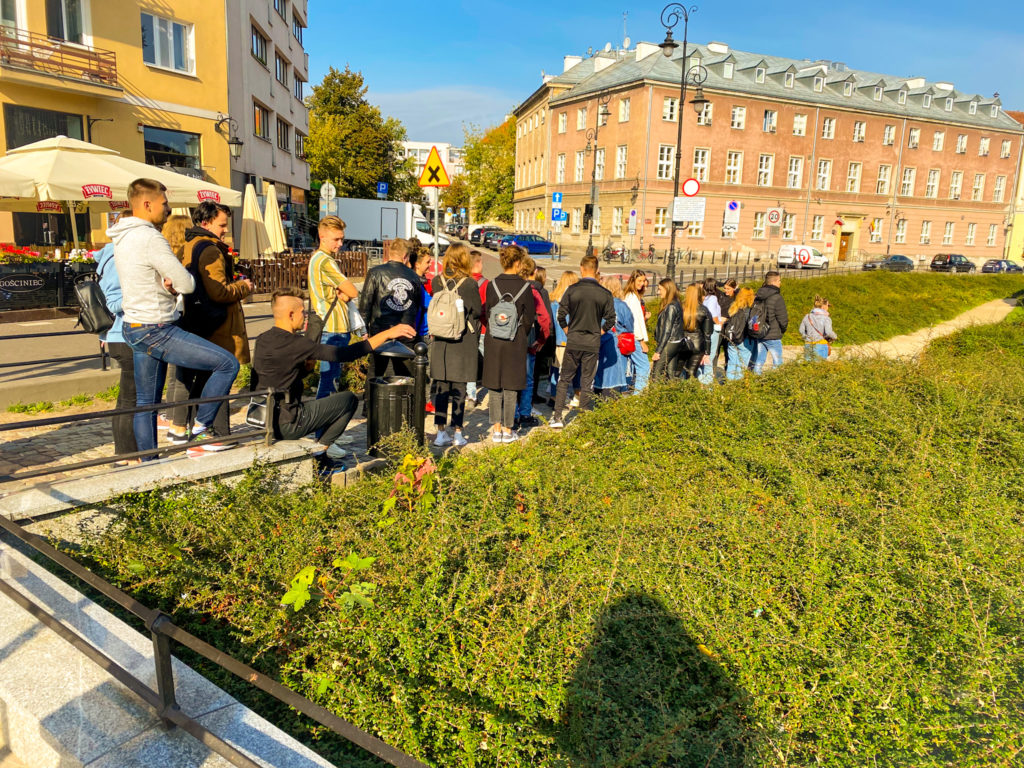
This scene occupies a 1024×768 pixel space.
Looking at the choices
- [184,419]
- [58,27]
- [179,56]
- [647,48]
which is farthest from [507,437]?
[647,48]

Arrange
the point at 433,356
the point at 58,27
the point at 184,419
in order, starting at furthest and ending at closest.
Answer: the point at 58,27 < the point at 433,356 < the point at 184,419

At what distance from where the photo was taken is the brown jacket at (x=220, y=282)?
17.9 feet

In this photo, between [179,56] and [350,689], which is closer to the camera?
[350,689]

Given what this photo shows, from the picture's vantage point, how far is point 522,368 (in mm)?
7117

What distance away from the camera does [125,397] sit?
5.41m

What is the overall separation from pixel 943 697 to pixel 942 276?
26.9 meters

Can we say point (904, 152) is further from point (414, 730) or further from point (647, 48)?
point (414, 730)

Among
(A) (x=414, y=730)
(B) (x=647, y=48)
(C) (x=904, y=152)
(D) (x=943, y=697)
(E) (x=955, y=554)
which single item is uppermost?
(B) (x=647, y=48)

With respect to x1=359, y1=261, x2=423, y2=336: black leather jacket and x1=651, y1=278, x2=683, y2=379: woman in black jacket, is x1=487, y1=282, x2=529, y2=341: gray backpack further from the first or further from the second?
x1=651, y1=278, x2=683, y2=379: woman in black jacket

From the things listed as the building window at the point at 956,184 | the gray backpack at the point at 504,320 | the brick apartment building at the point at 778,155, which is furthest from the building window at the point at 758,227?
the gray backpack at the point at 504,320

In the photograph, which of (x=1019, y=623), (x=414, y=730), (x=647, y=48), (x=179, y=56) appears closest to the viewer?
(x=414, y=730)

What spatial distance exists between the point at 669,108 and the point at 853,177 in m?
19.4

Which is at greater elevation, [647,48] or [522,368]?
[647,48]

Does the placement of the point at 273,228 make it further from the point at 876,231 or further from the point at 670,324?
the point at 876,231
